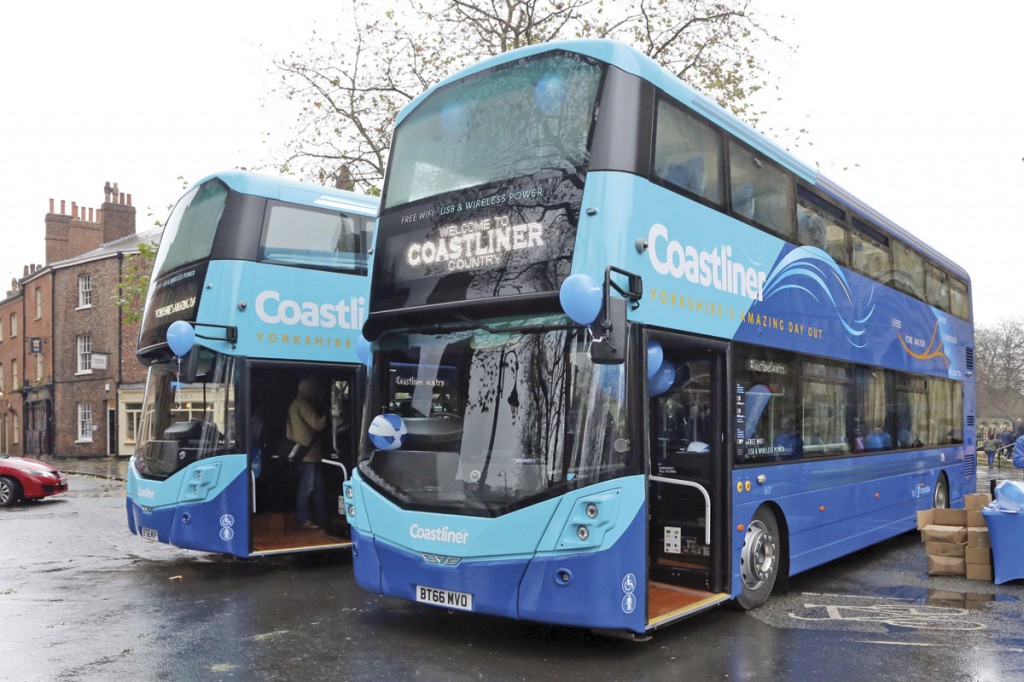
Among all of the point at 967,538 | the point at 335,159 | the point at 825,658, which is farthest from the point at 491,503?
the point at 335,159

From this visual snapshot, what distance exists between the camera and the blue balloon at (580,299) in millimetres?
5273

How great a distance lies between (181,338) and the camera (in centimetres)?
851

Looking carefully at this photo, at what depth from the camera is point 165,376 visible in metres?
9.45

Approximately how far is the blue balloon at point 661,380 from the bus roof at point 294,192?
3.88m

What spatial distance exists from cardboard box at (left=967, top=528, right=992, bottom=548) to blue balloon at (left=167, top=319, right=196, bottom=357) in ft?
26.5

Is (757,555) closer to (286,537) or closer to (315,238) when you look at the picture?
(286,537)

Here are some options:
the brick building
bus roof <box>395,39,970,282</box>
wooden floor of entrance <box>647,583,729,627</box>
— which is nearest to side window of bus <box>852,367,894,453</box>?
bus roof <box>395,39,970,282</box>

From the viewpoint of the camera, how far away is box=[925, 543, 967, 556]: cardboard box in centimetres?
901

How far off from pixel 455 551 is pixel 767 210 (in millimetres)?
4151

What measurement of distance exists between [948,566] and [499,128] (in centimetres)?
661

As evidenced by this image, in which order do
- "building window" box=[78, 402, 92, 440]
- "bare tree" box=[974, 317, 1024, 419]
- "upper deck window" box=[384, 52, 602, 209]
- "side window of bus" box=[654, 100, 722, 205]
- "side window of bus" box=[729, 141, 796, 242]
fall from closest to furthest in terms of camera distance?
"upper deck window" box=[384, 52, 602, 209], "side window of bus" box=[654, 100, 722, 205], "side window of bus" box=[729, 141, 796, 242], "building window" box=[78, 402, 92, 440], "bare tree" box=[974, 317, 1024, 419]

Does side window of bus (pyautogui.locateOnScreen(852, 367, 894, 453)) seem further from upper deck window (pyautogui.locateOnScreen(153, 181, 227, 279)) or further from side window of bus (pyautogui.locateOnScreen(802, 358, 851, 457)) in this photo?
upper deck window (pyautogui.locateOnScreen(153, 181, 227, 279))

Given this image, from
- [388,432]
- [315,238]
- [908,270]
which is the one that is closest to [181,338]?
[315,238]

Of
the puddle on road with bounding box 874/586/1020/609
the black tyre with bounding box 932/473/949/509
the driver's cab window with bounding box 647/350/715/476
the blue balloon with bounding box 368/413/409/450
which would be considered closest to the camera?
the blue balloon with bounding box 368/413/409/450
